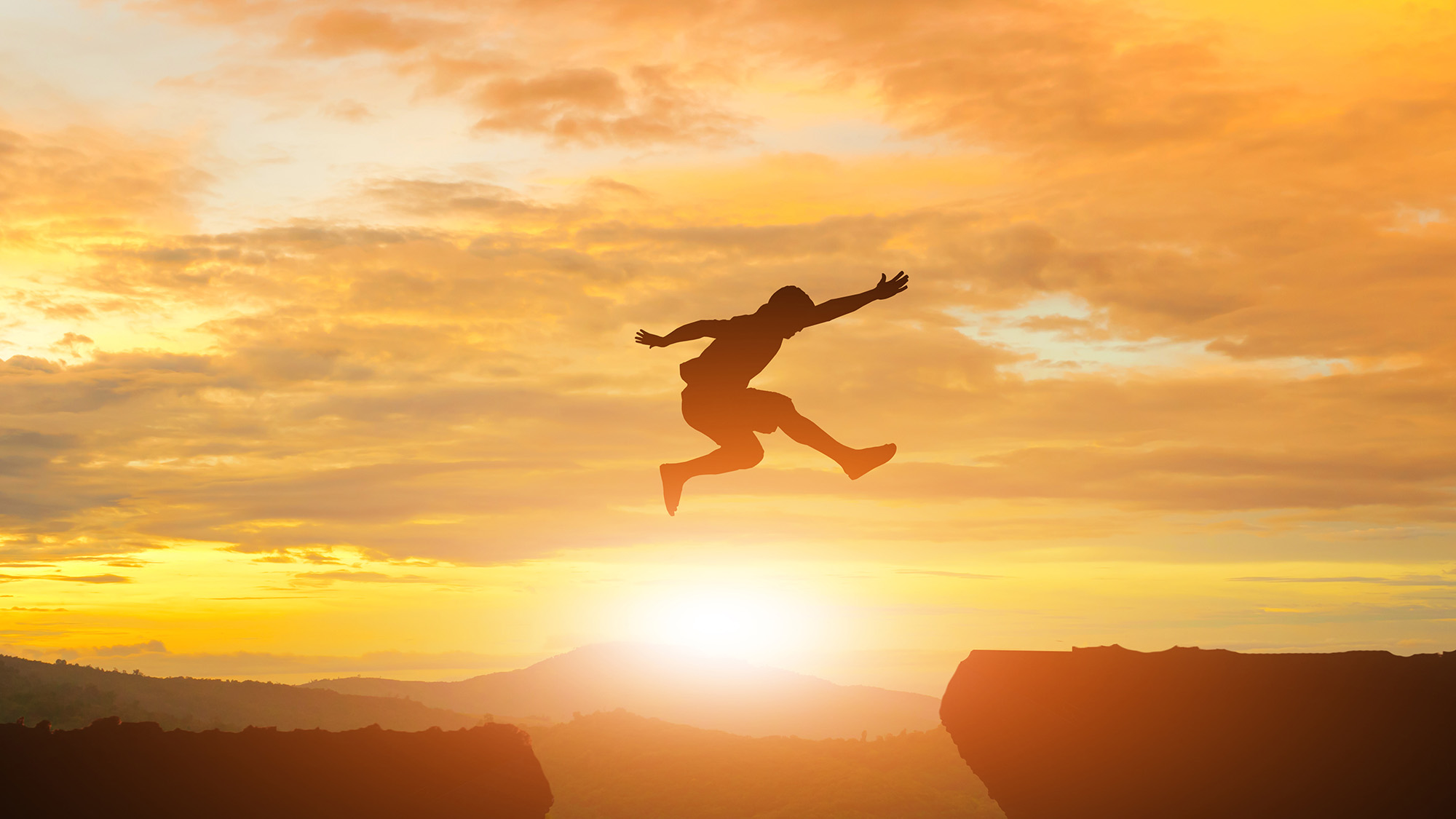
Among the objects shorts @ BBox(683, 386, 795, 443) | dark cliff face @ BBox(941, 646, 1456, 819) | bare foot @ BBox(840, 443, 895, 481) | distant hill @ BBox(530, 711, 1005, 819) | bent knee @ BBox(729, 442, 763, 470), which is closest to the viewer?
dark cliff face @ BBox(941, 646, 1456, 819)

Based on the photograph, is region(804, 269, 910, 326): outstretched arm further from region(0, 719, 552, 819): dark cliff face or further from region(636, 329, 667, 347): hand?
region(0, 719, 552, 819): dark cliff face

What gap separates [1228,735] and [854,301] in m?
6.61

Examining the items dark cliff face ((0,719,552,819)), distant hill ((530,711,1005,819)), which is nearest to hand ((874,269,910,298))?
dark cliff face ((0,719,552,819))

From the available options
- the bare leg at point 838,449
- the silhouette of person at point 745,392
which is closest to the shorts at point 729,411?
the silhouette of person at point 745,392

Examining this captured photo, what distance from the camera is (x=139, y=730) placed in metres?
15.0

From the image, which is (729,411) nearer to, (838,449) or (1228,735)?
(838,449)

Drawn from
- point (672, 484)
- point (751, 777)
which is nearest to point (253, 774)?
point (672, 484)

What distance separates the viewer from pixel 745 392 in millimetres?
15625

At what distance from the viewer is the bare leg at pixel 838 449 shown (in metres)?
16.3

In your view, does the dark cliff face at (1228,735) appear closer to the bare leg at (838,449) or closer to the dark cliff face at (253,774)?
the bare leg at (838,449)

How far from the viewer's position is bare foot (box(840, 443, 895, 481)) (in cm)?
1631

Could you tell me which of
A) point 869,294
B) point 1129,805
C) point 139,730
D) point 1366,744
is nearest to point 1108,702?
point 1129,805

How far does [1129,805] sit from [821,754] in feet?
400

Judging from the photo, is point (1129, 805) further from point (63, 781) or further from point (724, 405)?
point (63, 781)
